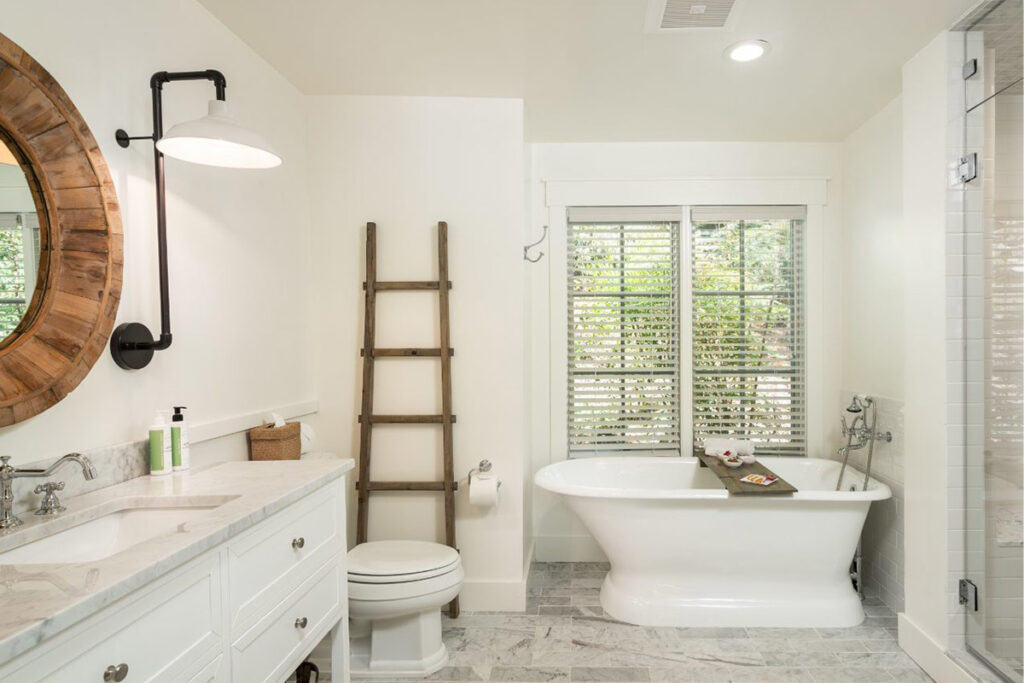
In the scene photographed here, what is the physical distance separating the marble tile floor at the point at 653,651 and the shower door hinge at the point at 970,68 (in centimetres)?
235

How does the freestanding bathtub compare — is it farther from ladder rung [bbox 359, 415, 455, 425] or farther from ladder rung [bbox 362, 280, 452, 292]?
ladder rung [bbox 362, 280, 452, 292]

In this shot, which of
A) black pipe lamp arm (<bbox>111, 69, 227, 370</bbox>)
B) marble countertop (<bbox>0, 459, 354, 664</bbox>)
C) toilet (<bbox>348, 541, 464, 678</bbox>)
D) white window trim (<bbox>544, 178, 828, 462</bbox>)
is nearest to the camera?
marble countertop (<bbox>0, 459, 354, 664</bbox>)

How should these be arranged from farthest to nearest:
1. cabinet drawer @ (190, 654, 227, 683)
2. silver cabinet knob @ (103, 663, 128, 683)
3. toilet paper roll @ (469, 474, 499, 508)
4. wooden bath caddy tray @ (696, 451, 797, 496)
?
toilet paper roll @ (469, 474, 499, 508), wooden bath caddy tray @ (696, 451, 797, 496), cabinet drawer @ (190, 654, 227, 683), silver cabinet knob @ (103, 663, 128, 683)

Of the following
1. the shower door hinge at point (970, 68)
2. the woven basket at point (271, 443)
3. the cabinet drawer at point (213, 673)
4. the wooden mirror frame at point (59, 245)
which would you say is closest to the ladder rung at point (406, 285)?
the woven basket at point (271, 443)

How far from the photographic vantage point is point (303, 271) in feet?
10.4

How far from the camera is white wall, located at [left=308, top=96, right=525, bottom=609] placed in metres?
3.23

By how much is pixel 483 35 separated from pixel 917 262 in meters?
2.00

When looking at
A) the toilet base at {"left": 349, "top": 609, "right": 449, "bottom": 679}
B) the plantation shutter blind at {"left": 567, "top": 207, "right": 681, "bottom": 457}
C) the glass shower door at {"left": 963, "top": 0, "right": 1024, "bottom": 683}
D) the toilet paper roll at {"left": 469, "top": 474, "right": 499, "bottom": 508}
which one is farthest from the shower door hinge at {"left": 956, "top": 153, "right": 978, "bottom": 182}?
the toilet base at {"left": 349, "top": 609, "right": 449, "bottom": 679}

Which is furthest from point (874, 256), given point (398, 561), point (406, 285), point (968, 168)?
point (398, 561)

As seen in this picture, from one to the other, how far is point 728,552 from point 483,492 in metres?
1.19

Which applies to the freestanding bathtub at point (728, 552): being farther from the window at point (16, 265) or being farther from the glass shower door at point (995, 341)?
the window at point (16, 265)

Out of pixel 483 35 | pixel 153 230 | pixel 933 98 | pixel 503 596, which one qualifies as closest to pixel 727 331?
pixel 933 98

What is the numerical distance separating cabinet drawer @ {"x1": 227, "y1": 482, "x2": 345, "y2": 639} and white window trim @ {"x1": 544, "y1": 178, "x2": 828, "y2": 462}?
2104mm

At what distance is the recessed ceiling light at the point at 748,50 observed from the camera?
8.53ft
